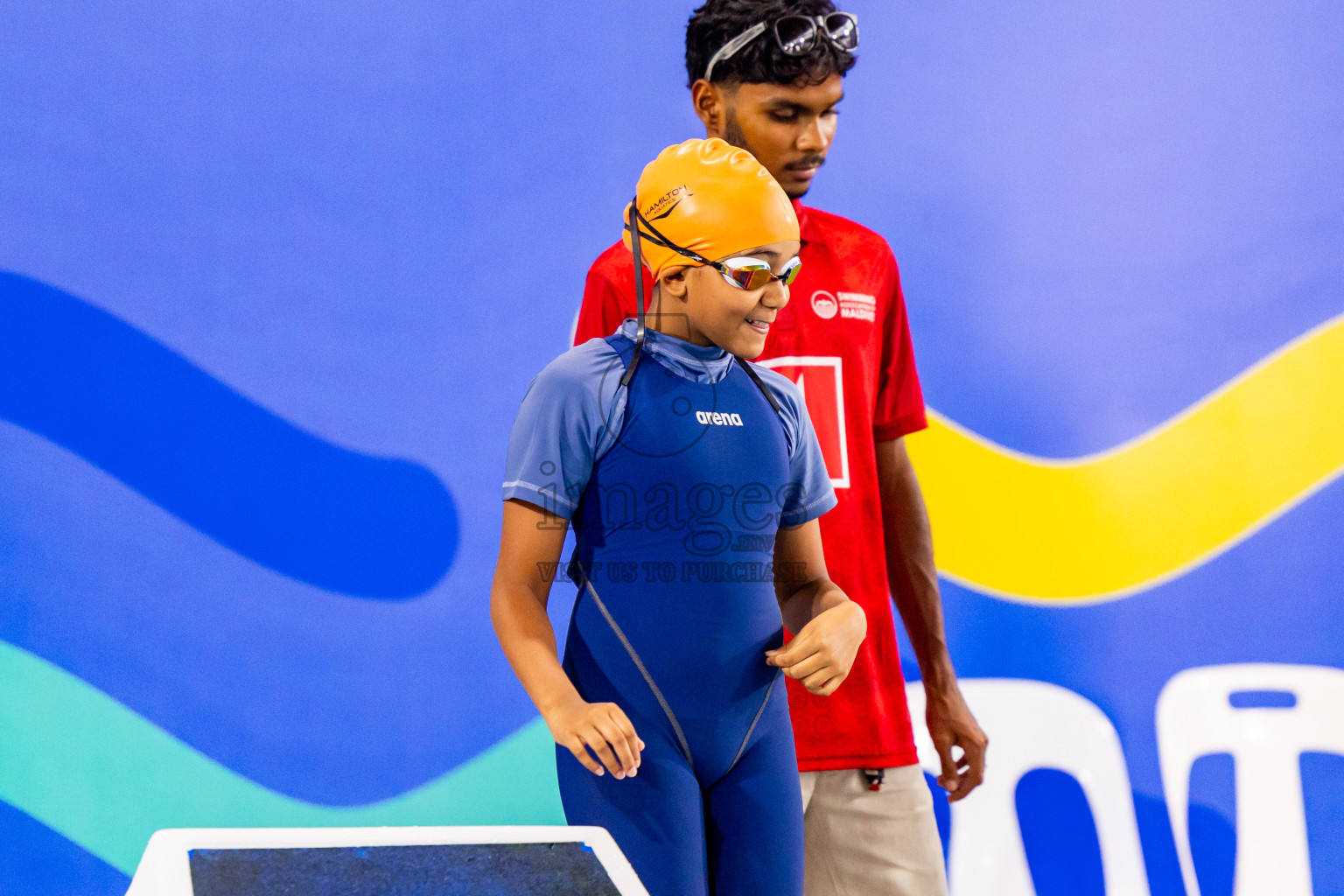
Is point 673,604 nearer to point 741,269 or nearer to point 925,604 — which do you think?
point 741,269

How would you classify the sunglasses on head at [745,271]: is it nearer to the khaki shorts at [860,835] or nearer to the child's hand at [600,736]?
the child's hand at [600,736]

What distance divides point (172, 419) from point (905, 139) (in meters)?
2.19

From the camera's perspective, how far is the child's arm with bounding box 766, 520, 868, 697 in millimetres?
1626

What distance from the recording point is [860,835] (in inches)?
87.5

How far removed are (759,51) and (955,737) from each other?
1432 millimetres

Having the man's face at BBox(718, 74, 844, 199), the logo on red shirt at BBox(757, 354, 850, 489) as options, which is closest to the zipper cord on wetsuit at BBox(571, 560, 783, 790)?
the logo on red shirt at BBox(757, 354, 850, 489)

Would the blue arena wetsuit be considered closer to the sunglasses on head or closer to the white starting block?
the sunglasses on head

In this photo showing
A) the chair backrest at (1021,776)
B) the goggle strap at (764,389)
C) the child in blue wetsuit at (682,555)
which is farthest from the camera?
the chair backrest at (1021,776)

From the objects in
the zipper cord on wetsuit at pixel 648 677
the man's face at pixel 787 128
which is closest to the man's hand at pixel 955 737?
the zipper cord on wetsuit at pixel 648 677

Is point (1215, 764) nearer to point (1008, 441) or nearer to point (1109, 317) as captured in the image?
point (1008, 441)

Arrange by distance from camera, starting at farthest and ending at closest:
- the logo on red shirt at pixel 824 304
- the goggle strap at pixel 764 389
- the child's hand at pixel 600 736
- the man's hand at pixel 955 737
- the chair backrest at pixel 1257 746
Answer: the chair backrest at pixel 1257 746
the man's hand at pixel 955 737
the logo on red shirt at pixel 824 304
the goggle strap at pixel 764 389
the child's hand at pixel 600 736

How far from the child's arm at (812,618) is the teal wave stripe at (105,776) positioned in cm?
136

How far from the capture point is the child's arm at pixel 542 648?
1.45 metres

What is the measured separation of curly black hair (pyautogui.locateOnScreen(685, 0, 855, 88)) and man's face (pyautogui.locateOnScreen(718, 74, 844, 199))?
2 centimetres
